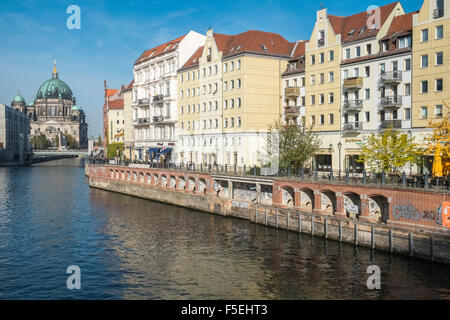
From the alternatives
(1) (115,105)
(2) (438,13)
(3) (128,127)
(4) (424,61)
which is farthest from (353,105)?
(1) (115,105)

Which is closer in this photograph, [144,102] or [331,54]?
[331,54]

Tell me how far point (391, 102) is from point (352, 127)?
650 centimetres

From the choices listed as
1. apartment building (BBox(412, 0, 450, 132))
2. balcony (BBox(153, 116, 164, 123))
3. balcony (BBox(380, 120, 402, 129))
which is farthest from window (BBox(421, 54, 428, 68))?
balcony (BBox(153, 116, 164, 123))

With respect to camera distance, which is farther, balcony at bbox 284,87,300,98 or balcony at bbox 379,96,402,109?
balcony at bbox 284,87,300,98

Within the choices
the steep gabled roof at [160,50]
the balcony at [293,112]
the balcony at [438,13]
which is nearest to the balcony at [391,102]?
the balcony at [438,13]

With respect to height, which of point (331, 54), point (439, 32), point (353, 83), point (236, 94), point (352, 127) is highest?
point (331, 54)

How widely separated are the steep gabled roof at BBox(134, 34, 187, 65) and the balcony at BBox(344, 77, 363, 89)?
136ft

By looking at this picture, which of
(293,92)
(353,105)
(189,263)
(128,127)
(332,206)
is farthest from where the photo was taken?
(128,127)

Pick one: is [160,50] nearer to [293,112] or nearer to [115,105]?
[293,112]

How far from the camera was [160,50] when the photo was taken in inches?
4018

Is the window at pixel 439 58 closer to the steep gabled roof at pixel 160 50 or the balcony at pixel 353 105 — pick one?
the balcony at pixel 353 105

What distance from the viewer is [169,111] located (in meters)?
94.8

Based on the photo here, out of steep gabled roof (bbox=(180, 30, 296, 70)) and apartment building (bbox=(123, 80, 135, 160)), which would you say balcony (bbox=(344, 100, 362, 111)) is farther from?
apartment building (bbox=(123, 80, 135, 160))

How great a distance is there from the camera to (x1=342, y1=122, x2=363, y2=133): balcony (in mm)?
59966
